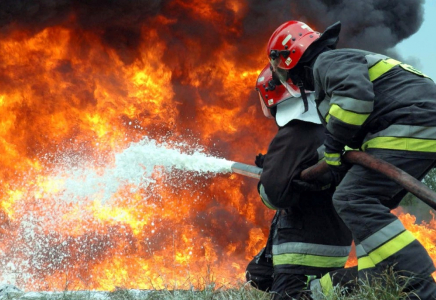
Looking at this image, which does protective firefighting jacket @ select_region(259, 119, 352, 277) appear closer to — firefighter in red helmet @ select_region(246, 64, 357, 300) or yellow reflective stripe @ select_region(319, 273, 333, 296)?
firefighter in red helmet @ select_region(246, 64, 357, 300)

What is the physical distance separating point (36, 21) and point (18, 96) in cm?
118

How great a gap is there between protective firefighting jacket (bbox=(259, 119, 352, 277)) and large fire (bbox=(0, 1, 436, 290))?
3786 millimetres

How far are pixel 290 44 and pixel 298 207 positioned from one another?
3.94 ft

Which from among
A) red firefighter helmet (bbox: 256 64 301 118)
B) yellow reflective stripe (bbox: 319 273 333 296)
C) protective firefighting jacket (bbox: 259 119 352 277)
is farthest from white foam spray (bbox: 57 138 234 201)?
yellow reflective stripe (bbox: 319 273 333 296)

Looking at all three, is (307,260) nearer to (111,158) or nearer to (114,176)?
(114,176)

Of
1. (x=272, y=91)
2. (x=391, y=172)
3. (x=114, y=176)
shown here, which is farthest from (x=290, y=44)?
(x=114, y=176)

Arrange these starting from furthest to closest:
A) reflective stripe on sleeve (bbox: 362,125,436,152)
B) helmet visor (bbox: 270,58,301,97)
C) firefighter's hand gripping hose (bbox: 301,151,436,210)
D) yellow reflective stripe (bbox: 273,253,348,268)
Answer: helmet visor (bbox: 270,58,301,97), yellow reflective stripe (bbox: 273,253,348,268), reflective stripe on sleeve (bbox: 362,125,436,152), firefighter's hand gripping hose (bbox: 301,151,436,210)

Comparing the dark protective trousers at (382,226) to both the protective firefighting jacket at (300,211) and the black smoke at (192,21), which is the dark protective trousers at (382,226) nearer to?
the protective firefighting jacket at (300,211)

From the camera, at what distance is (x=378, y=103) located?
303 cm

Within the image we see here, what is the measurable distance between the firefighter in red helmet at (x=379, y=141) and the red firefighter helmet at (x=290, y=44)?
49 cm

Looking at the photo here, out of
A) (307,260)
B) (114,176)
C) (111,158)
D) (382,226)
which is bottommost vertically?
(114,176)

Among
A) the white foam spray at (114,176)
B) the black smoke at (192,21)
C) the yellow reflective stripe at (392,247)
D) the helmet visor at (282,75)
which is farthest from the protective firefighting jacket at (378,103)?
the black smoke at (192,21)

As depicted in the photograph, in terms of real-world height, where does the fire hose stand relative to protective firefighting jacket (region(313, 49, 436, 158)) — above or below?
below

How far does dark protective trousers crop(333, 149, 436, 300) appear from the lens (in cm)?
280
